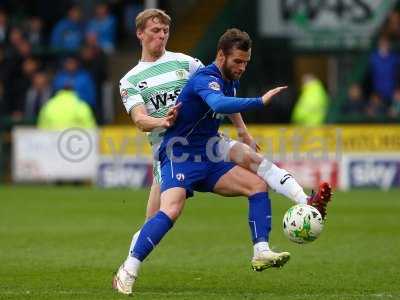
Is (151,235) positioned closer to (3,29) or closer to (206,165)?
(206,165)

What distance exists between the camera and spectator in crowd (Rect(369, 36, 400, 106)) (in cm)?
2478

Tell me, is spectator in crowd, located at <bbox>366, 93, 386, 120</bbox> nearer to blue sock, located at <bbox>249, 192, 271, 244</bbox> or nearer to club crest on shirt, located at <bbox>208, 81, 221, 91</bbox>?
blue sock, located at <bbox>249, 192, 271, 244</bbox>

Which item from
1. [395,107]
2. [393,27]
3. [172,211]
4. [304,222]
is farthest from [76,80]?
[304,222]

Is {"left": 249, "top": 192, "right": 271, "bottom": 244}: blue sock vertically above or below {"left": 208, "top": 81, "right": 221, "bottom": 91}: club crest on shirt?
below

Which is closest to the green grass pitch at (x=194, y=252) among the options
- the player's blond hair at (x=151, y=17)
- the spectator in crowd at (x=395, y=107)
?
the player's blond hair at (x=151, y=17)

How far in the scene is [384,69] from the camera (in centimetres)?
2491

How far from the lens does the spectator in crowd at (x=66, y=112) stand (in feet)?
76.2

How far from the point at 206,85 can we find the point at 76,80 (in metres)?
15.5

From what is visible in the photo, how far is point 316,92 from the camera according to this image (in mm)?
25344

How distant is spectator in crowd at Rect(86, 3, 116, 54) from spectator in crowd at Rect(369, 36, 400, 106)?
5.73 meters

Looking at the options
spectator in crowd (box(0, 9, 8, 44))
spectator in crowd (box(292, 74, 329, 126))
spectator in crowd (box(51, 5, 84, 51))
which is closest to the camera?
spectator in crowd (box(292, 74, 329, 126))

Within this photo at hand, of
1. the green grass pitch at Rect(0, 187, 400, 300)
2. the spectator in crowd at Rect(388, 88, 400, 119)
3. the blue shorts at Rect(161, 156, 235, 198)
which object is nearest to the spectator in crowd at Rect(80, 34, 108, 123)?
the green grass pitch at Rect(0, 187, 400, 300)

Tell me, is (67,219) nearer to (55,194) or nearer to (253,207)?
(55,194)

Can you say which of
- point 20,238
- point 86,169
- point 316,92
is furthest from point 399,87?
point 20,238
